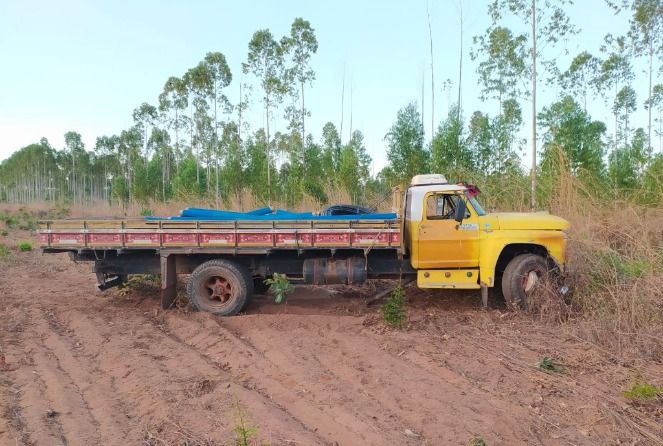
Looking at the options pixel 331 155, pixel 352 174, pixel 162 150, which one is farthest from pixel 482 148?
pixel 162 150

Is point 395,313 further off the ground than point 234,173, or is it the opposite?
point 234,173

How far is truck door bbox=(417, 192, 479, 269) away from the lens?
6719mm

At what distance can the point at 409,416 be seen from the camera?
3725 millimetres

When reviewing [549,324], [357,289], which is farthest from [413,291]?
[549,324]

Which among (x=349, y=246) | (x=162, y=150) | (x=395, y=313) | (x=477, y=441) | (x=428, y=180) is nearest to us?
(x=477, y=441)

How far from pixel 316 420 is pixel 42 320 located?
5192 millimetres

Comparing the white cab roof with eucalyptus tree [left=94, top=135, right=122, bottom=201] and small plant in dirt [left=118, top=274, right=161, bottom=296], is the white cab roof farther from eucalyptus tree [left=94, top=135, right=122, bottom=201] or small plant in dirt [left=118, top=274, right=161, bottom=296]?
eucalyptus tree [left=94, top=135, right=122, bottom=201]

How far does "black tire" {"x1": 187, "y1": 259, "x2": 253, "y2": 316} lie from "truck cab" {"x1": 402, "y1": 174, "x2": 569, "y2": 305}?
2.57m

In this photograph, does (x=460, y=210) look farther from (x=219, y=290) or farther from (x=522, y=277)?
(x=219, y=290)

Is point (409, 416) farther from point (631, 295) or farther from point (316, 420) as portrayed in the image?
point (631, 295)

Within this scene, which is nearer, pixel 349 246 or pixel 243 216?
pixel 349 246

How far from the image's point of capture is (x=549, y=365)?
15.3 ft

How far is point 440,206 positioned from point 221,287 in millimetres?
3567

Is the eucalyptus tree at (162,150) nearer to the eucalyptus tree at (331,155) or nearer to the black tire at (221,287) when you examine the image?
the eucalyptus tree at (331,155)
